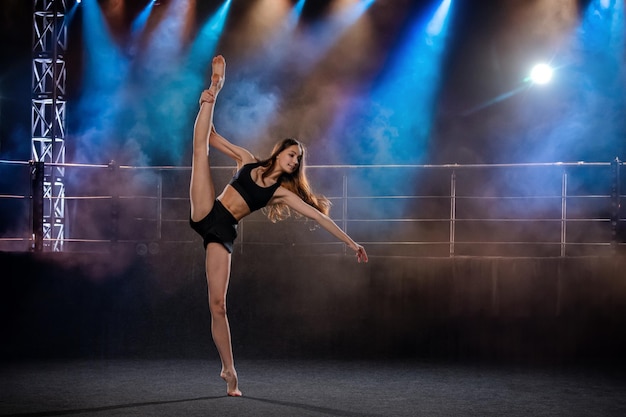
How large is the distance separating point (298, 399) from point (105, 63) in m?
7.08

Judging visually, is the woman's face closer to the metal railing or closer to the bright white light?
the metal railing

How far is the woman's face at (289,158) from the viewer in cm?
402

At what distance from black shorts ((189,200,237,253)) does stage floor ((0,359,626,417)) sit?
0.84 meters

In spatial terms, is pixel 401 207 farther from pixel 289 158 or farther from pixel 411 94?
pixel 289 158

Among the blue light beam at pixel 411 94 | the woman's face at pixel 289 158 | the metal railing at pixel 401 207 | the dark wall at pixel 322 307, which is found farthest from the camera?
the blue light beam at pixel 411 94

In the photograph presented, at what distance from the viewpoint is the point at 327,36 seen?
9664 millimetres

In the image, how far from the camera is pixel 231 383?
4.06 metres

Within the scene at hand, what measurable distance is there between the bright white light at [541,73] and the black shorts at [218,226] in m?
6.23

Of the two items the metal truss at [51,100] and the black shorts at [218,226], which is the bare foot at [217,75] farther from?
the metal truss at [51,100]

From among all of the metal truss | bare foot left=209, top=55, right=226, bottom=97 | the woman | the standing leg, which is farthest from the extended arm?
the metal truss

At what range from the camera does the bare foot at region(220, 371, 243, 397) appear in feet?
13.3

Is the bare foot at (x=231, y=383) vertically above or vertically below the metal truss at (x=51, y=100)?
below

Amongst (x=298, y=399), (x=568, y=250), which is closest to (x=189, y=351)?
(x=298, y=399)

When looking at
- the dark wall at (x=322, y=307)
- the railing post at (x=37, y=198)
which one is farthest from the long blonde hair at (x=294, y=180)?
the railing post at (x=37, y=198)
